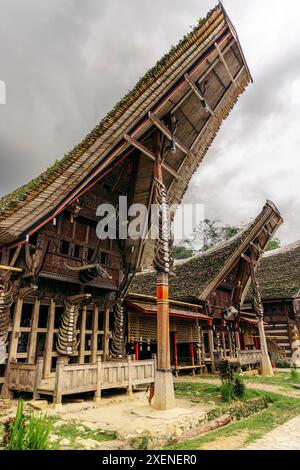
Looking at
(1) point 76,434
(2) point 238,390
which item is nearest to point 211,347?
(2) point 238,390

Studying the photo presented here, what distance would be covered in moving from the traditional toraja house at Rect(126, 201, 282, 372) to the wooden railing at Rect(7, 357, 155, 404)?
11.9 ft

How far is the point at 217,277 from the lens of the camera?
17.2 metres

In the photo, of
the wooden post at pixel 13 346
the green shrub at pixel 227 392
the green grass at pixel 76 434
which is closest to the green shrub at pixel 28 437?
the green grass at pixel 76 434

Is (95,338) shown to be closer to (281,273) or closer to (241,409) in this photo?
(241,409)

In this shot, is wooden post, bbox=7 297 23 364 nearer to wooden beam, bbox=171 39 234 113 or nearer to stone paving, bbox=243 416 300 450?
stone paving, bbox=243 416 300 450

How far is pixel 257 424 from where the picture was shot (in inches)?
239

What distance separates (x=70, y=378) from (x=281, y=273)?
22.0 metres

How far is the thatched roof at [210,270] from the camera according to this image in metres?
16.8

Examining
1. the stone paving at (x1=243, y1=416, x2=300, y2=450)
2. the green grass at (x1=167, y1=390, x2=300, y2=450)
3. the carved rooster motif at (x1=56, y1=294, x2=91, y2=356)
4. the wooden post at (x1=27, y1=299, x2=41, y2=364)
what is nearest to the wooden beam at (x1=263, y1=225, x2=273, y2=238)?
the green grass at (x1=167, y1=390, x2=300, y2=450)

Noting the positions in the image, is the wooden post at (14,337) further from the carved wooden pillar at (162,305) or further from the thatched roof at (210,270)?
the thatched roof at (210,270)

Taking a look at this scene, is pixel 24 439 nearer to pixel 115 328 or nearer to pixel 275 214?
pixel 115 328

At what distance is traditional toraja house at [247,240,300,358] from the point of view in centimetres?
2216

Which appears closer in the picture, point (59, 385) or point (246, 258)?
point (59, 385)
